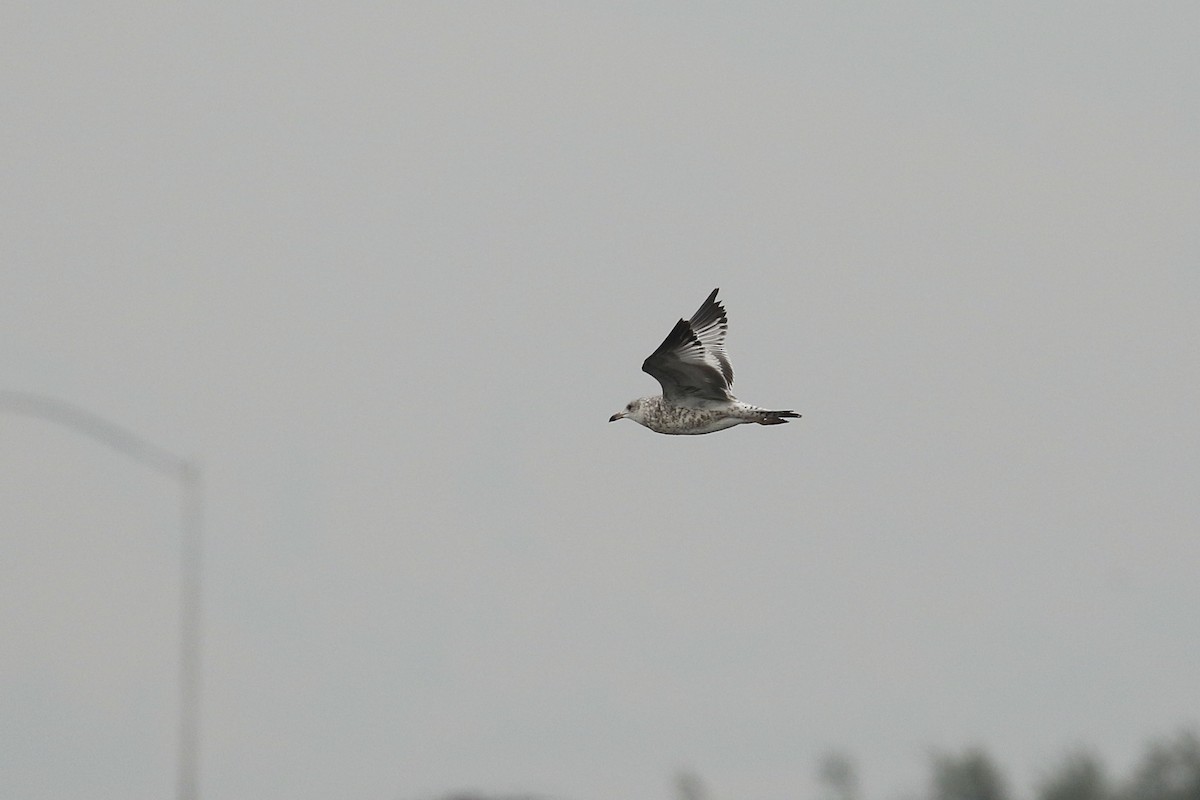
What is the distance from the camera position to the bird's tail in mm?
31016

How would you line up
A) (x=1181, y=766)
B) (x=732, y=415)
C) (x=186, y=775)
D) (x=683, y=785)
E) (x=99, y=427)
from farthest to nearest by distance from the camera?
(x=683, y=785) → (x=1181, y=766) → (x=186, y=775) → (x=99, y=427) → (x=732, y=415)

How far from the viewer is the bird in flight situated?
3198cm

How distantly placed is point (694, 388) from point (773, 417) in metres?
1.69

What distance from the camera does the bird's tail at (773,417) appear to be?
31016 mm

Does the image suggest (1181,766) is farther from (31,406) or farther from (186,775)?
(31,406)

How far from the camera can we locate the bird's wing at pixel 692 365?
3200 centimetres

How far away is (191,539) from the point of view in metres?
41.9

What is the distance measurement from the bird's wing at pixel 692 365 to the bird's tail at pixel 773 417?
3.00 ft

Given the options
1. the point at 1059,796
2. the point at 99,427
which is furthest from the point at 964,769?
the point at 99,427

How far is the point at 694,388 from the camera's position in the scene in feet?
106

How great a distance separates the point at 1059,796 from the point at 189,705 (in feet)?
362

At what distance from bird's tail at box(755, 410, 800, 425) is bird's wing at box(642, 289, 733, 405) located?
92 centimetres

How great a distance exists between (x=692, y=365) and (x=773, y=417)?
160cm

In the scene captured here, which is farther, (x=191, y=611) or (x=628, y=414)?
(x=191, y=611)
